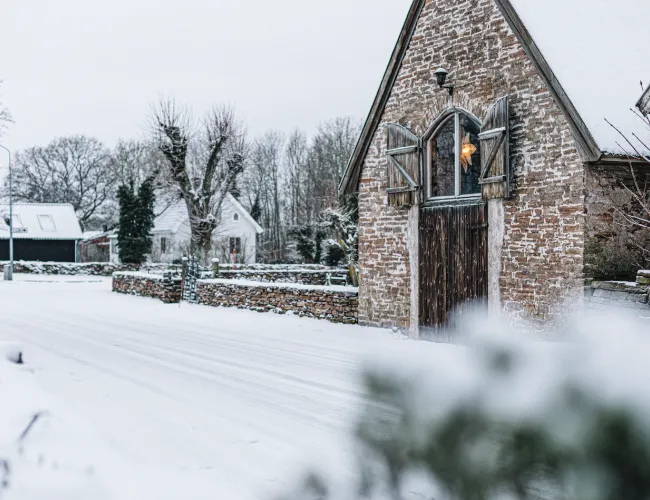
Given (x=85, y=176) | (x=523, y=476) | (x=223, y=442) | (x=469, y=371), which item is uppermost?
(x=85, y=176)

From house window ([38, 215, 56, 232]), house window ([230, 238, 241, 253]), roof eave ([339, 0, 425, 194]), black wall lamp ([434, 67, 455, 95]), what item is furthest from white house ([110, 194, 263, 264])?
black wall lamp ([434, 67, 455, 95])

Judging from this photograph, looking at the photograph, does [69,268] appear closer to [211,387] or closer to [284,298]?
[284,298]

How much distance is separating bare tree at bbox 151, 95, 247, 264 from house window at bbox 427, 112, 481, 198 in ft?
Answer: 76.6

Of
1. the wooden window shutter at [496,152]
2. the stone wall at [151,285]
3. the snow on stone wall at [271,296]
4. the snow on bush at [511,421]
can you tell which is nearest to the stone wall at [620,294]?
the wooden window shutter at [496,152]

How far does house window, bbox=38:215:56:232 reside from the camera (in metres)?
52.5

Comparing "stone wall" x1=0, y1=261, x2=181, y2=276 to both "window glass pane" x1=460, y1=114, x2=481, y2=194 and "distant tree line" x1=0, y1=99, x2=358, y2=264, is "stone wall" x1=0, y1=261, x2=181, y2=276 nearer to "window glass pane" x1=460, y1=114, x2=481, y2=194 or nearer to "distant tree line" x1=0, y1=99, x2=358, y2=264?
"distant tree line" x1=0, y1=99, x2=358, y2=264

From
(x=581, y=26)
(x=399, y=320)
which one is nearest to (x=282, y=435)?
(x=399, y=320)

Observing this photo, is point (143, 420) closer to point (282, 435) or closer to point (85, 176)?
point (282, 435)

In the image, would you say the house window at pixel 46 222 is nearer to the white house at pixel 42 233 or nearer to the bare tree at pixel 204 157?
the white house at pixel 42 233

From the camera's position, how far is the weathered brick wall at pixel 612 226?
33.4 ft

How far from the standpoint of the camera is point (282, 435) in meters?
6.24

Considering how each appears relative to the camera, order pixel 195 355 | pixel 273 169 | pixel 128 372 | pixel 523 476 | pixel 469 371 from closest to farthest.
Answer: pixel 523 476
pixel 469 371
pixel 128 372
pixel 195 355
pixel 273 169

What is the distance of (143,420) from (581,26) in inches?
390

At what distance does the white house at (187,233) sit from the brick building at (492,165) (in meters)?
36.5
